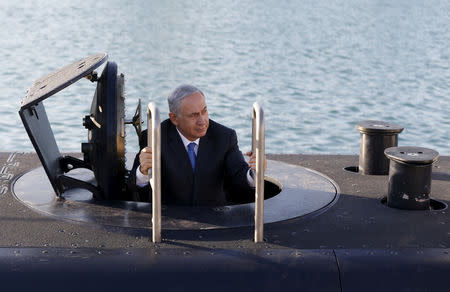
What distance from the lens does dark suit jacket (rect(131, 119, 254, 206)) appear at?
478cm

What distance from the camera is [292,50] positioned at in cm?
2128

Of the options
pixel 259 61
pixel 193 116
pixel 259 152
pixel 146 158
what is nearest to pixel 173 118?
pixel 193 116

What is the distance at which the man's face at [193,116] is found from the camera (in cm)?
457

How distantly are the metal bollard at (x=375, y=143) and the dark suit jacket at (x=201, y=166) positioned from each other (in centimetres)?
130

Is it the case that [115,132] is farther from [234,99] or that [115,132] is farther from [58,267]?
[234,99]

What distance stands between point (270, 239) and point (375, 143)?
163cm

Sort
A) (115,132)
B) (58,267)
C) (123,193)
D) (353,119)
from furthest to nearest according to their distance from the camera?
(353,119) → (123,193) → (115,132) → (58,267)

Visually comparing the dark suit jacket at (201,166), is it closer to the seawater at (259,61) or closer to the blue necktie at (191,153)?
the blue necktie at (191,153)

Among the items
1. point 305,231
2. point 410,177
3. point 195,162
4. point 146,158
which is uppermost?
point 146,158

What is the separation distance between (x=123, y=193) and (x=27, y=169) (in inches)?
43.1

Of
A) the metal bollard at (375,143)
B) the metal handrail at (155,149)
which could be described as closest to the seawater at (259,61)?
the metal bollard at (375,143)

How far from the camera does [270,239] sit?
14.6 ft

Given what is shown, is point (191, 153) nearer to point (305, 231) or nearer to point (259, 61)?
point (305, 231)

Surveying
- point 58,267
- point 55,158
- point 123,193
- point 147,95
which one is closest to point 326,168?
point 123,193
